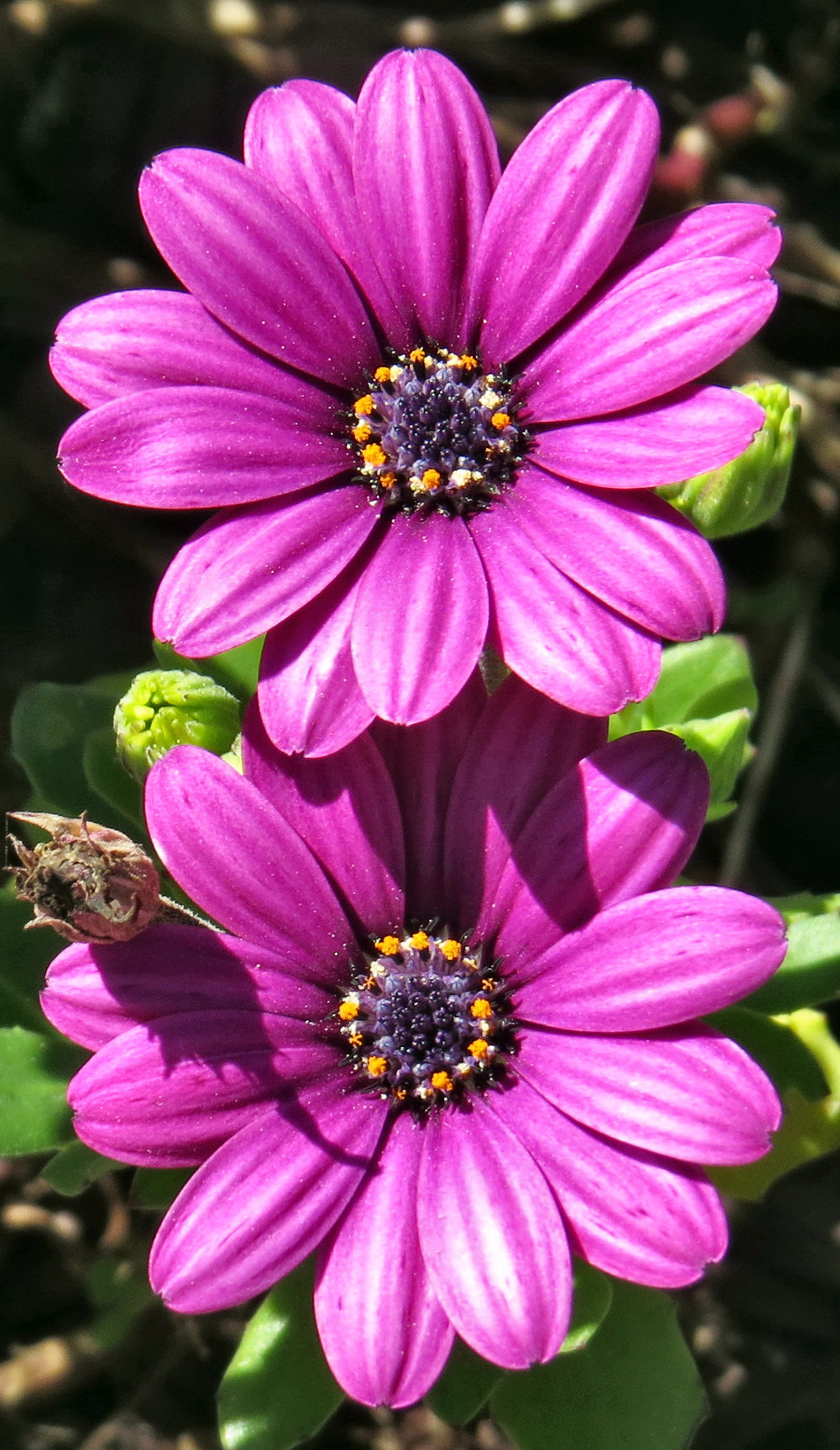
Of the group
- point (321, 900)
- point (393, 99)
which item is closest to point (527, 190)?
point (393, 99)

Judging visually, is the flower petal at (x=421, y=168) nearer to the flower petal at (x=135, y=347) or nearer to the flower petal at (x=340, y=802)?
the flower petal at (x=135, y=347)

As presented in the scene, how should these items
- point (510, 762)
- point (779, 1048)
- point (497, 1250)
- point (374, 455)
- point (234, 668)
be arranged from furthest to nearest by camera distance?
point (234, 668)
point (779, 1048)
point (374, 455)
point (510, 762)
point (497, 1250)

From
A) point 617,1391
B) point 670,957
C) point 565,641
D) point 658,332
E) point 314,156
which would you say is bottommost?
point 617,1391

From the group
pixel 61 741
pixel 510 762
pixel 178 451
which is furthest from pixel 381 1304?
pixel 61 741

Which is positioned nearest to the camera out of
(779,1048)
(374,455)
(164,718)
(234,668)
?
(164,718)

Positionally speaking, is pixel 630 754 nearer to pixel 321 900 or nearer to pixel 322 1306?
pixel 321 900

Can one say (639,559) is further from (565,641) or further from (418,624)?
(418,624)
